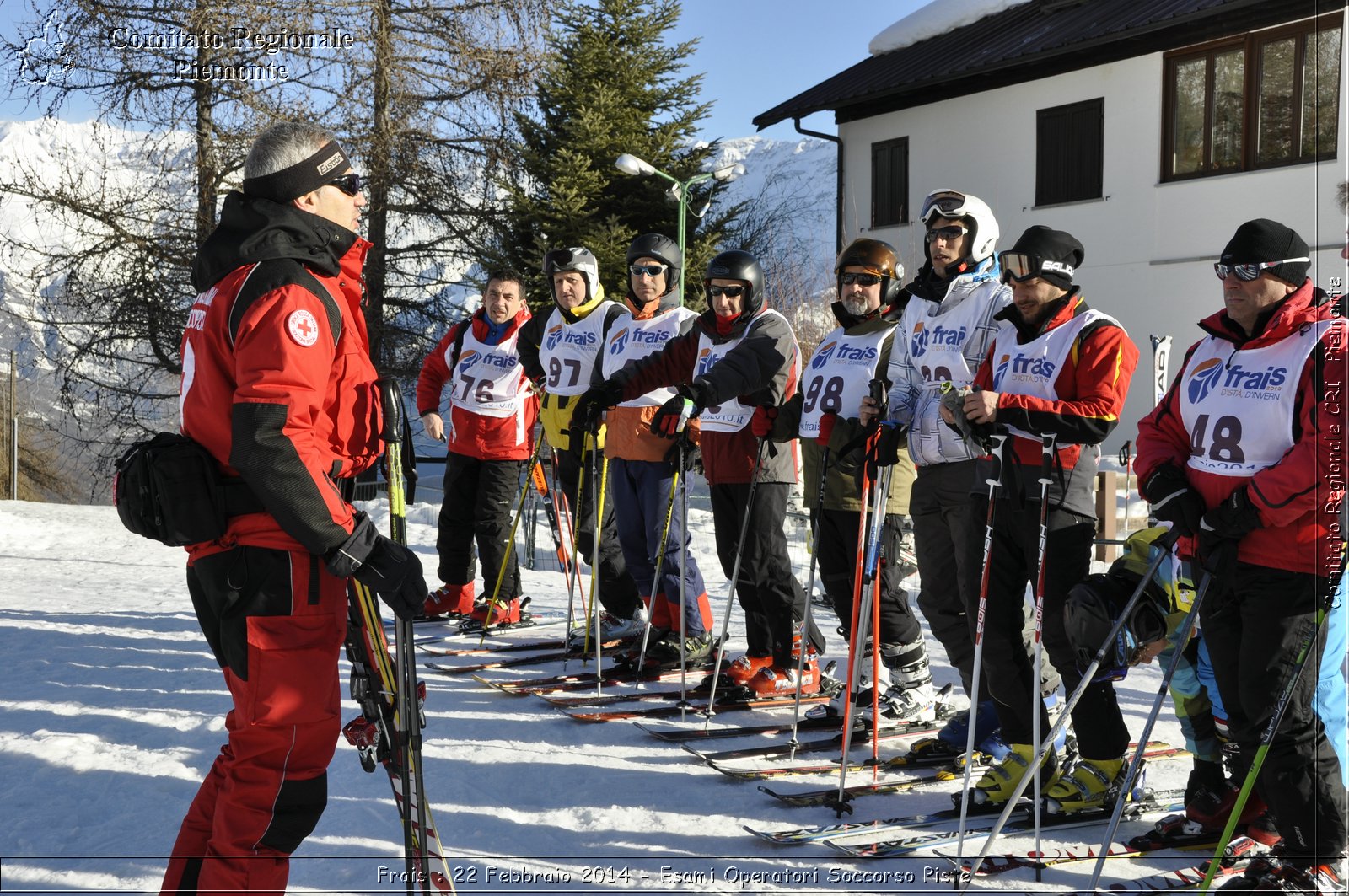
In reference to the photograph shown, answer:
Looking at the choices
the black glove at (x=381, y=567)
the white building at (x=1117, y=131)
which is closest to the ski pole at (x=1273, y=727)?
the black glove at (x=381, y=567)

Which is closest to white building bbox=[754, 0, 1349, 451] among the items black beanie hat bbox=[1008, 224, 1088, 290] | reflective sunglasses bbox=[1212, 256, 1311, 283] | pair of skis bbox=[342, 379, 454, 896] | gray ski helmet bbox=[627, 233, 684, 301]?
gray ski helmet bbox=[627, 233, 684, 301]

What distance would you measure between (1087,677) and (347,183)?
253 cm

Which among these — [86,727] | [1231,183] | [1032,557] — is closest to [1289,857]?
[1032,557]

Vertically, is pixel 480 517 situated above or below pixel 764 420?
below

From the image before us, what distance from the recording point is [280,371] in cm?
258

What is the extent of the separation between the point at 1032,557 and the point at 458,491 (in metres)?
4.32

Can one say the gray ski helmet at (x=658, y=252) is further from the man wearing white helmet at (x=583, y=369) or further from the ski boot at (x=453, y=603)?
the ski boot at (x=453, y=603)

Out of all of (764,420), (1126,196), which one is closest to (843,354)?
(764,420)

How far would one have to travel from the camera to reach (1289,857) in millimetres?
3092

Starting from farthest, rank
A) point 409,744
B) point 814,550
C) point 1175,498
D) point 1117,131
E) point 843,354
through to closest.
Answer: point 1117,131
point 843,354
point 814,550
point 1175,498
point 409,744

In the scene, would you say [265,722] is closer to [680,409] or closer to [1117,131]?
[680,409]

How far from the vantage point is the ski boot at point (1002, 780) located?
3.92m

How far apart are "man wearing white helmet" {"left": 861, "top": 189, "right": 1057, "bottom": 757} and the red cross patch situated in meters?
2.51

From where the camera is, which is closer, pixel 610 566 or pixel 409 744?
pixel 409 744
